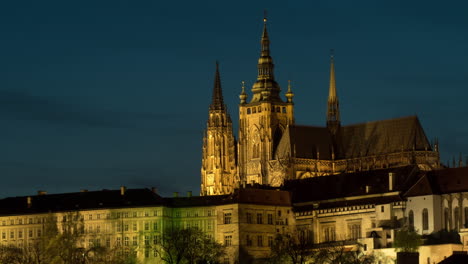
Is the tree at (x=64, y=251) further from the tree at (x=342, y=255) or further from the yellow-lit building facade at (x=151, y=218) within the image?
the tree at (x=342, y=255)

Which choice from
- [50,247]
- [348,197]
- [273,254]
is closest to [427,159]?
[348,197]

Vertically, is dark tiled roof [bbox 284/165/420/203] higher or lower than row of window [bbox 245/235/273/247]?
higher

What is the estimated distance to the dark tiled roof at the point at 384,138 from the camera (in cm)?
18788

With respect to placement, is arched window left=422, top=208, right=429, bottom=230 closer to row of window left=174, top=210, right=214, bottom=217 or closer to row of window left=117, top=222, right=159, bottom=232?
row of window left=174, top=210, right=214, bottom=217

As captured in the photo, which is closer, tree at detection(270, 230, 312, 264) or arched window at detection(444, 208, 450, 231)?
arched window at detection(444, 208, 450, 231)

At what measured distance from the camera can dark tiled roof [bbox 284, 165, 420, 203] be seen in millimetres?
166750

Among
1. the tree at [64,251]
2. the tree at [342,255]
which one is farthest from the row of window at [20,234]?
the tree at [342,255]

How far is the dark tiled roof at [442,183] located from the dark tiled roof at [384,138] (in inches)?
987

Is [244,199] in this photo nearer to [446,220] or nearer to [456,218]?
[446,220]

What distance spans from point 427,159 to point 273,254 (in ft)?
98.8

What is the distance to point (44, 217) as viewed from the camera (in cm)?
17700

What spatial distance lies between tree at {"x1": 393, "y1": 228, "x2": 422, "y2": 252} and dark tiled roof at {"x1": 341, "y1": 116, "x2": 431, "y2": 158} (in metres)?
35.4

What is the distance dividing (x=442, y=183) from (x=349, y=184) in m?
16.0

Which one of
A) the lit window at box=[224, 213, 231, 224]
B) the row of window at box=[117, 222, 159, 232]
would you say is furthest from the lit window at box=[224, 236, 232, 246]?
the row of window at box=[117, 222, 159, 232]
